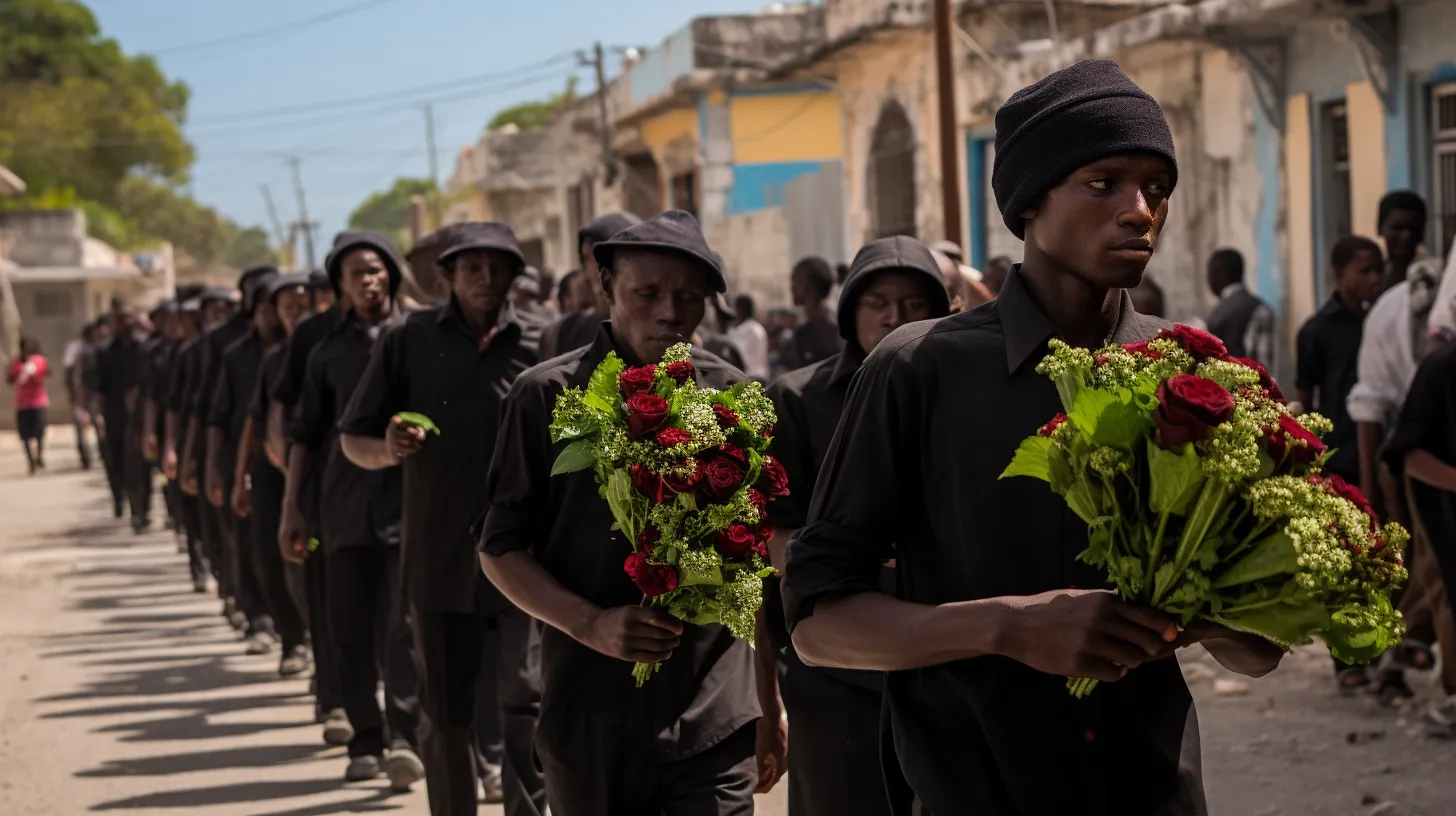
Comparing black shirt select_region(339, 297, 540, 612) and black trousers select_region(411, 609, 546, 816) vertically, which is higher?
black shirt select_region(339, 297, 540, 612)

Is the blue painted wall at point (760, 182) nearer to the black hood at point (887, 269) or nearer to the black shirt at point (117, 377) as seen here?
the black shirt at point (117, 377)

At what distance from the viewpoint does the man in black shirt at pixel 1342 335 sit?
396 inches

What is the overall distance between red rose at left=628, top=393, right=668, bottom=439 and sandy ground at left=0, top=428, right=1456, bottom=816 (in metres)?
4.08

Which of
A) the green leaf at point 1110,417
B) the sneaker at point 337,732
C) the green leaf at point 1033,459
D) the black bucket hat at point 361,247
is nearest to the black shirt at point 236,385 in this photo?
the sneaker at point 337,732

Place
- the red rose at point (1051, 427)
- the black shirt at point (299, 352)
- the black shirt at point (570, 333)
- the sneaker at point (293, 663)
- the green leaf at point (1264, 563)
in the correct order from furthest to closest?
the sneaker at point (293, 663) < the black shirt at point (299, 352) < the black shirt at point (570, 333) < the red rose at point (1051, 427) < the green leaf at point (1264, 563)

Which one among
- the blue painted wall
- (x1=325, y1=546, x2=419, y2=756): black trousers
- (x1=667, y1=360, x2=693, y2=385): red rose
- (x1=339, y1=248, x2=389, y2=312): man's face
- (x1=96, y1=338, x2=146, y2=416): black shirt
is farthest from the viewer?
the blue painted wall

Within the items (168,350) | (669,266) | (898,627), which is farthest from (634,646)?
(168,350)

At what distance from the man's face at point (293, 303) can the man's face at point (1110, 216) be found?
9.11 metres

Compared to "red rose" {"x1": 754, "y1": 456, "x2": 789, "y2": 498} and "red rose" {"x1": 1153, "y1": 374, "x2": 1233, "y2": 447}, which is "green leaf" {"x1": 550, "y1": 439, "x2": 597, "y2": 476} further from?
"red rose" {"x1": 1153, "y1": 374, "x2": 1233, "y2": 447}

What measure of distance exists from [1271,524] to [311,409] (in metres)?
6.72

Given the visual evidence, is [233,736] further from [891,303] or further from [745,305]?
[745,305]

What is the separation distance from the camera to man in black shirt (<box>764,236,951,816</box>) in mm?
5125

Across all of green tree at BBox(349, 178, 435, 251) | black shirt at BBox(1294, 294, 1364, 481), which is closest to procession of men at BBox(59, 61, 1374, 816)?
black shirt at BBox(1294, 294, 1364, 481)

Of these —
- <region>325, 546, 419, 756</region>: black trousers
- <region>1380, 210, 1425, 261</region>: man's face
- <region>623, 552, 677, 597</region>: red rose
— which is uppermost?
<region>1380, 210, 1425, 261</region>: man's face
